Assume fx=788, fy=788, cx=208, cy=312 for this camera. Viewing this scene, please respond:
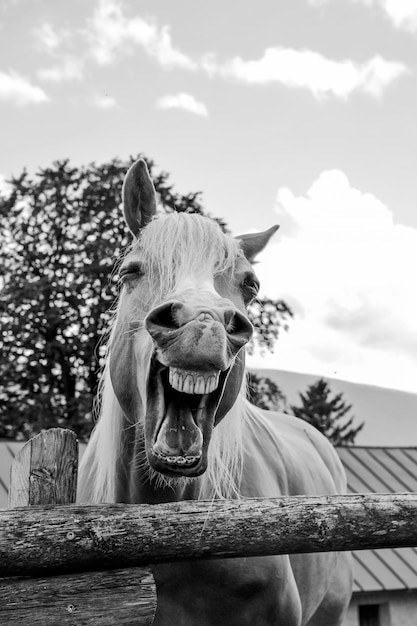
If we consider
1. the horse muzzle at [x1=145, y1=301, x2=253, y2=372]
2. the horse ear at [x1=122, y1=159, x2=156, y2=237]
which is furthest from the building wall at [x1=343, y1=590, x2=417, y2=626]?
the horse muzzle at [x1=145, y1=301, x2=253, y2=372]

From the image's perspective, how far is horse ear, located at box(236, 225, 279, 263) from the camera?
3.55 meters

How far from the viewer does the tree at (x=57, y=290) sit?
21.2m

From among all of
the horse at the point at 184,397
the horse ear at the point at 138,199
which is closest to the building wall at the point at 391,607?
the horse at the point at 184,397

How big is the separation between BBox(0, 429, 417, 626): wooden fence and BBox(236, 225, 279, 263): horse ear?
4.05ft

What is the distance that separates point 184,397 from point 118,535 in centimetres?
51

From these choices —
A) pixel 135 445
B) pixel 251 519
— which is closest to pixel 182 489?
pixel 135 445

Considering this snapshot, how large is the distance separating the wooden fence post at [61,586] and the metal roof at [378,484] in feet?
20.4

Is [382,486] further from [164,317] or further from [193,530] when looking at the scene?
[164,317]

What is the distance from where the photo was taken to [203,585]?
3.16 metres

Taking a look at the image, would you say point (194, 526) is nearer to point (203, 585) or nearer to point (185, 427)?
point (185, 427)

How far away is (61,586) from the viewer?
235 centimetres

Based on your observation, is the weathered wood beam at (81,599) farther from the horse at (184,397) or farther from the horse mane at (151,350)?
the horse mane at (151,350)

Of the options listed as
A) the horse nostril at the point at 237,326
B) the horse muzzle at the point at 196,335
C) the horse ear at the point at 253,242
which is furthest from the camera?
the horse ear at the point at 253,242

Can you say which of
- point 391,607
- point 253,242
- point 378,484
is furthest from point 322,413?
point 253,242
